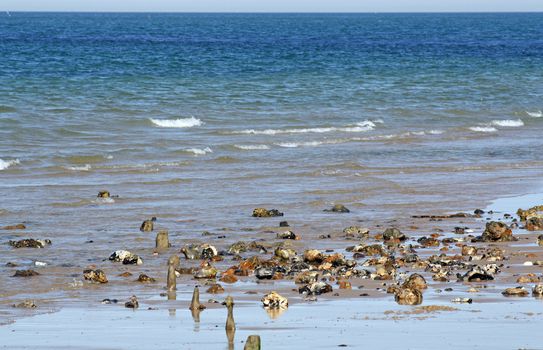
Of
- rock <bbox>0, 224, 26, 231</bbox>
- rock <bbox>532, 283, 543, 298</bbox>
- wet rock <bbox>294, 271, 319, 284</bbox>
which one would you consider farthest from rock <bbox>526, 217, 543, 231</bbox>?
rock <bbox>0, 224, 26, 231</bbox>

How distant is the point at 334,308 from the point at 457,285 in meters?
2.15

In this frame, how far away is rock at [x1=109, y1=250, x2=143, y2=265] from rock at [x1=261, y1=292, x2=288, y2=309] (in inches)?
145

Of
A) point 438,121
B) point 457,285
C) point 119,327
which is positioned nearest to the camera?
point 119,327

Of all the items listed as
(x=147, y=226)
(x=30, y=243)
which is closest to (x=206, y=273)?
(x=30, y=243)

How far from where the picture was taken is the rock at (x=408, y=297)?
13.1 m

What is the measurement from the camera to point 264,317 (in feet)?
40.9

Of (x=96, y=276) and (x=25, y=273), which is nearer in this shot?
(x=96, y=276)

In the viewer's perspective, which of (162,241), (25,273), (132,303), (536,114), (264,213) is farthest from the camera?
(536,114)

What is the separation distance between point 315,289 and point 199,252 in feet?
10.6

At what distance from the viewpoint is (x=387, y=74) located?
199 feet

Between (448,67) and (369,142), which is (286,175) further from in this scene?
(448,67)

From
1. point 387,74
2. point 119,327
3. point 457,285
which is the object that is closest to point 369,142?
point 457,285

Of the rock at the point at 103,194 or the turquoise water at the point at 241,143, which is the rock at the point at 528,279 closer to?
the turquoise water at the point at 241,143

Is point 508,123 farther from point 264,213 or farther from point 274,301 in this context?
point 274,301
